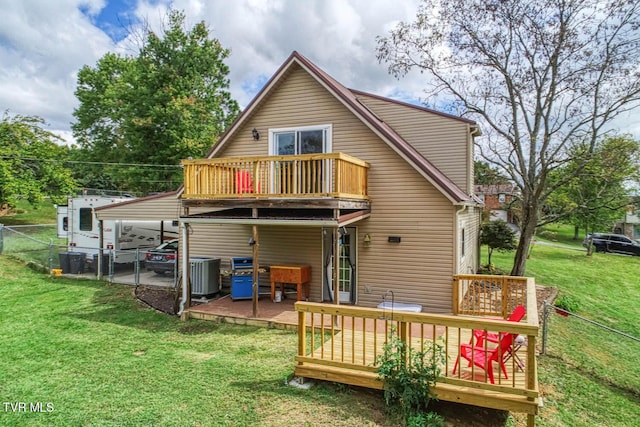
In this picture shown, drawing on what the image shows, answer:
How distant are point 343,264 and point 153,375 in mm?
5895

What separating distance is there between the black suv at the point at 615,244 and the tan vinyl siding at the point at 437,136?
2028 centimetres

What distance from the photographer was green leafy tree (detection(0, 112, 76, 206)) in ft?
85.6

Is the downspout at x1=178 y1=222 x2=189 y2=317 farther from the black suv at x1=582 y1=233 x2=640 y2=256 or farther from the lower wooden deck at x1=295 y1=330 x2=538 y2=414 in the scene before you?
the black suv at x1=582 y1=233 x2=640 y2=256

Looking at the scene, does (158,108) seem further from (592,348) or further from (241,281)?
(592,348)

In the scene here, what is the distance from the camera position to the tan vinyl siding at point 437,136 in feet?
38.2

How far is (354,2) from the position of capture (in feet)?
42.9

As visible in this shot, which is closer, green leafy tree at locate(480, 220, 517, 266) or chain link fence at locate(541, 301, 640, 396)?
chain link fence at locate(541, 301, 640, 396)

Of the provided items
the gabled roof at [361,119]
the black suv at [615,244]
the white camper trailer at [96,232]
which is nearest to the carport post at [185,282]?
the gabled roof at [361,119]

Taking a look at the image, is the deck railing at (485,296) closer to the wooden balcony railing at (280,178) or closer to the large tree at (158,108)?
the wooden balcony railing at (280,178)

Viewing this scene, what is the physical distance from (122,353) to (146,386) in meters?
1.79

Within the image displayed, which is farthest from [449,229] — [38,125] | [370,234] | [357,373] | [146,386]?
[38,125]

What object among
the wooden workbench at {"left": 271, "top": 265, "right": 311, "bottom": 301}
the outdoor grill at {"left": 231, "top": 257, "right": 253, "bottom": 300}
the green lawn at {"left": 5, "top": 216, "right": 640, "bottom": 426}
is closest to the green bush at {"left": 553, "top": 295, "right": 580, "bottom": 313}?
the green lawn at {"left": 5, "top": 216, "right": 640, "bottom": 426}

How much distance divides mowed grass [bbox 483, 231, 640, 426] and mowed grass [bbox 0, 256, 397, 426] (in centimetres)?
322

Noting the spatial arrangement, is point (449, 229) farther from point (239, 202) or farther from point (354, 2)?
point (354, 2)
